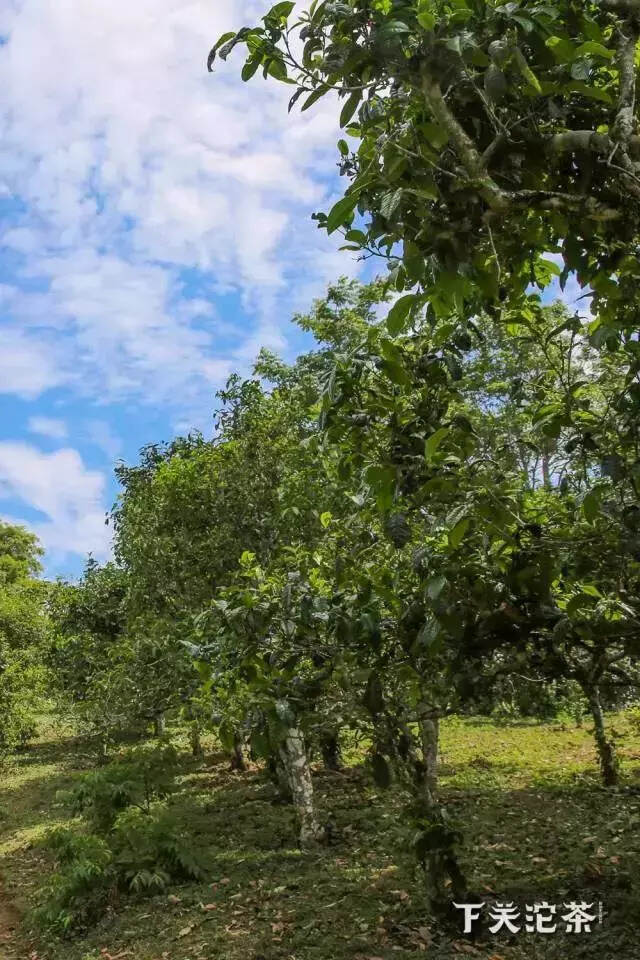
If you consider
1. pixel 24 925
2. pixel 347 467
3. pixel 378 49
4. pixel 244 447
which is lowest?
pixel 24 925

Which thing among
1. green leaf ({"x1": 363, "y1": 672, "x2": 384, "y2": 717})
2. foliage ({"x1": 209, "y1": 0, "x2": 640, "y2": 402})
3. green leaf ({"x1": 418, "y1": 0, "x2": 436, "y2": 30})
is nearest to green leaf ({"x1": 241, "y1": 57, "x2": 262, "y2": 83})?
foliage ({"x1": 209, "y1": 0, "x2": 640, "y2": 402})

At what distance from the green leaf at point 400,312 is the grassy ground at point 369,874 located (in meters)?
4.47

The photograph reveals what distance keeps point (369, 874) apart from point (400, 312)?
22.8 feet

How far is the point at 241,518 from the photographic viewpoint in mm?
10516

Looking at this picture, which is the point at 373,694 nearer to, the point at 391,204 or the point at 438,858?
the point at 438,858

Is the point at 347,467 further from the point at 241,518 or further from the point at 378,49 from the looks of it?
the point at 241,518

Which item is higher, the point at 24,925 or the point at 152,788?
the point at 152,788

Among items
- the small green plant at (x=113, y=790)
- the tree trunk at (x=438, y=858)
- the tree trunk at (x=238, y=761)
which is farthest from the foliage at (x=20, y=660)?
the tree trunk at (x=438, y=858)

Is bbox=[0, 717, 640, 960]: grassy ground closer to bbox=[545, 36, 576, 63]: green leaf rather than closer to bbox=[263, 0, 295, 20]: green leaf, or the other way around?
bbox=[545, 36, 576, 63]: green leaf

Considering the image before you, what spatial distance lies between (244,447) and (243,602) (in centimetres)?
631

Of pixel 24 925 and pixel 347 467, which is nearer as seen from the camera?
pixel 347 467

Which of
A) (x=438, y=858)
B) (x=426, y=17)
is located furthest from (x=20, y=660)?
(x=426, y=17)

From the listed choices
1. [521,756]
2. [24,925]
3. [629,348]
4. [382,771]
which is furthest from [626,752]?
[629,348]

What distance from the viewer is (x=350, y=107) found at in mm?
2553
